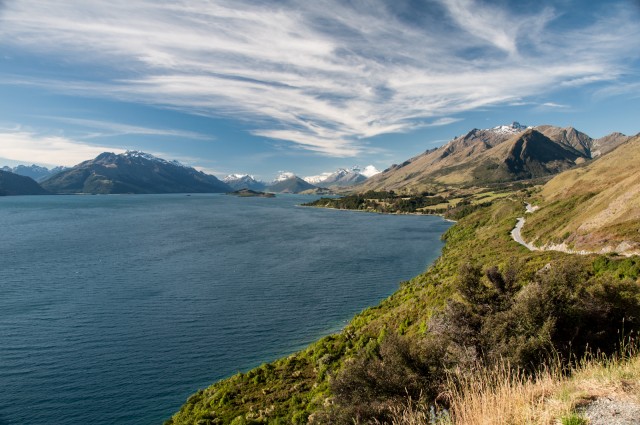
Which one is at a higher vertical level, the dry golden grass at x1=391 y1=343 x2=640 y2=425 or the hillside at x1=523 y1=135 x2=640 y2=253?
the hillside at x1=523 y1=135 x2=640 y2=253

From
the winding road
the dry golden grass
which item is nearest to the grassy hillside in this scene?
the dry golden grass

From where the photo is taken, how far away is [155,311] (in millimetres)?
63781

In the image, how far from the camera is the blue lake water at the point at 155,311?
40438mm

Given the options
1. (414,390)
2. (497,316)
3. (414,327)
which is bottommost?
(414,327)

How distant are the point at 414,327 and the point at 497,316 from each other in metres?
20.6

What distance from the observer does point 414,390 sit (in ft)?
60.6

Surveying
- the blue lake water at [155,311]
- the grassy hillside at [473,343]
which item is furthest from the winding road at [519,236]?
the grassy hillside at [473,343]

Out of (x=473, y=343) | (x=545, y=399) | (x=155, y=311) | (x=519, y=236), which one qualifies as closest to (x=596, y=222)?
(x=519, y=236)

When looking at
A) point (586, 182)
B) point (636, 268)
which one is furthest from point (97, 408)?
point (586, 182)

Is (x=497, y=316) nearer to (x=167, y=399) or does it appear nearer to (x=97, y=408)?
(x=167, y=399)

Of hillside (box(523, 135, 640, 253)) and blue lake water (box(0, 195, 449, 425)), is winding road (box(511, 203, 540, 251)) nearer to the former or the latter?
hillside (box(523, 135, 640, 253))

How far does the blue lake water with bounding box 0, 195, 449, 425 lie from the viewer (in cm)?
4044

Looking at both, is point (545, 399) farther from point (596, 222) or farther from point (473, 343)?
point (596, 222)

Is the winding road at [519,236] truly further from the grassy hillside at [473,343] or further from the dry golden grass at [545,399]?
the dry golden grass at [545,399]
